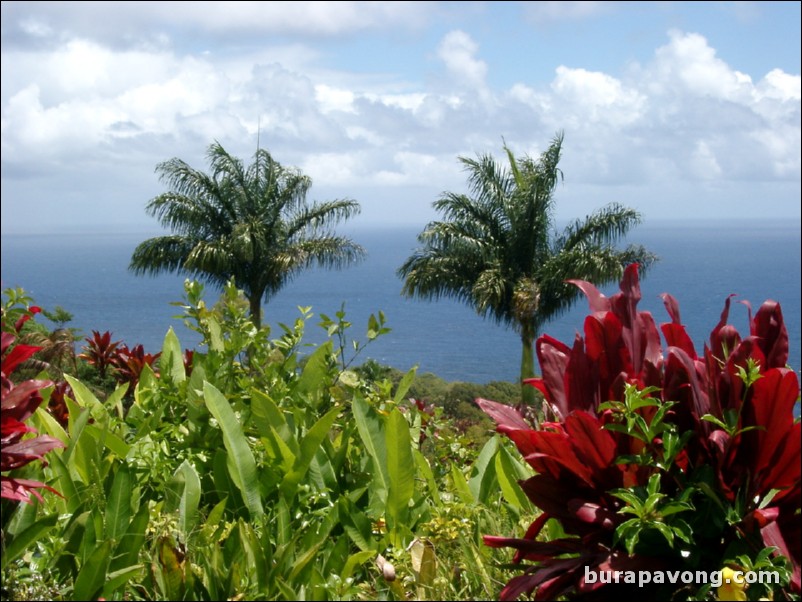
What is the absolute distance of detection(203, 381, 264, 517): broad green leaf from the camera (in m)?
2.61

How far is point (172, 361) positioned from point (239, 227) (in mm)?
25403

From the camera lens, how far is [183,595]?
2002mm

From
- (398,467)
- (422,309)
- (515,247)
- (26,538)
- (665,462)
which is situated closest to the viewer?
(665,462)

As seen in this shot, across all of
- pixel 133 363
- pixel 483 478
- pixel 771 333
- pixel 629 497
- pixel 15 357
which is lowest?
pixel 133 363

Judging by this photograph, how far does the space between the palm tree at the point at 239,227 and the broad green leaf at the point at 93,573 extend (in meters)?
26.5

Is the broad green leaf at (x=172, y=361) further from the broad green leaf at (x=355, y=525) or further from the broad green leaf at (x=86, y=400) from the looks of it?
the broad green leaf at (x=355, y=525)

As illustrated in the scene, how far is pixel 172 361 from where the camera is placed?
142 inches

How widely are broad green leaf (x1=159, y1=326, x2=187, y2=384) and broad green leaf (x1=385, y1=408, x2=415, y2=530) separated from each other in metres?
1.29

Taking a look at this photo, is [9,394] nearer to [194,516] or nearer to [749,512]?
[194,516]

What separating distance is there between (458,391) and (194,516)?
2735 centimetres

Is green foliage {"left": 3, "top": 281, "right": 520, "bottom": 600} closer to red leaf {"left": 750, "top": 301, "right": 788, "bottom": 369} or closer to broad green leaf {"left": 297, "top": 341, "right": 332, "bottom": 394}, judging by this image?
broad green leaf {"left": 297, "top": 341, "right": 332, "bottom": 394}

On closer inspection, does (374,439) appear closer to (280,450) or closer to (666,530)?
(280,450)

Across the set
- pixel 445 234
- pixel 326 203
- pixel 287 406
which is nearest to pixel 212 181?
pixel 326 203

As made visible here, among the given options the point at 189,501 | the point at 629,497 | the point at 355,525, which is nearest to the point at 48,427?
the point at 189,501
